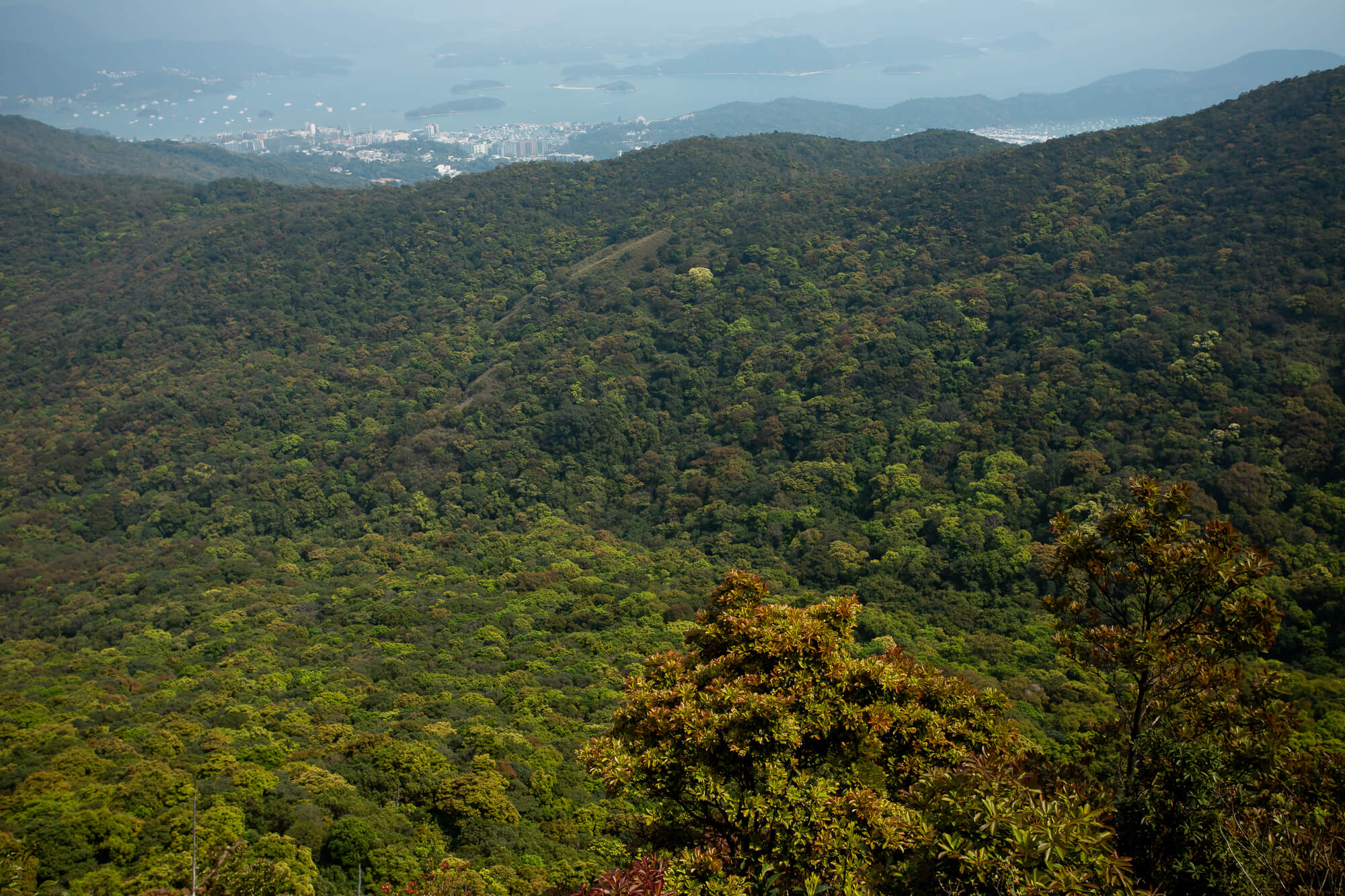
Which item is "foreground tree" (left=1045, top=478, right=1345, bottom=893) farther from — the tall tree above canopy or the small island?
the small island

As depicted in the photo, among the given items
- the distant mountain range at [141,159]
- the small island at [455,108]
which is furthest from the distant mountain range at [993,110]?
the distant mountain range at [141,159]

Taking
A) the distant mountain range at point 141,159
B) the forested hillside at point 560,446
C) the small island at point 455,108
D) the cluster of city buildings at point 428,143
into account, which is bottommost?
the forested hillside at point 560,446

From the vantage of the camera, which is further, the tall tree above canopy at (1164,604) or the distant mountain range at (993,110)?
the distant mountain range at (993,110)

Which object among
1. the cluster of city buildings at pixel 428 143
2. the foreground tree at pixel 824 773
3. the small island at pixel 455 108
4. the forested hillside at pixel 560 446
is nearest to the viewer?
the foreground tree at pixel 824 773

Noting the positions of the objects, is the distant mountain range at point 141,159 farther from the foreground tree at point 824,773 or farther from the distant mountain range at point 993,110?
the foreground tree at point 824,773

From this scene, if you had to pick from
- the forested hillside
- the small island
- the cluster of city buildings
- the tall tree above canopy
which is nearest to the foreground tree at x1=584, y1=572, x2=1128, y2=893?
the tall tree above canopy

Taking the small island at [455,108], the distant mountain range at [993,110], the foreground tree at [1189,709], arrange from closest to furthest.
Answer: the foreground tree at [1189,709] < the distant mountain range at [993,110] < the small island at [455,108]

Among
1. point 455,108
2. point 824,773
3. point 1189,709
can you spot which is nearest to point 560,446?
point 824,773
